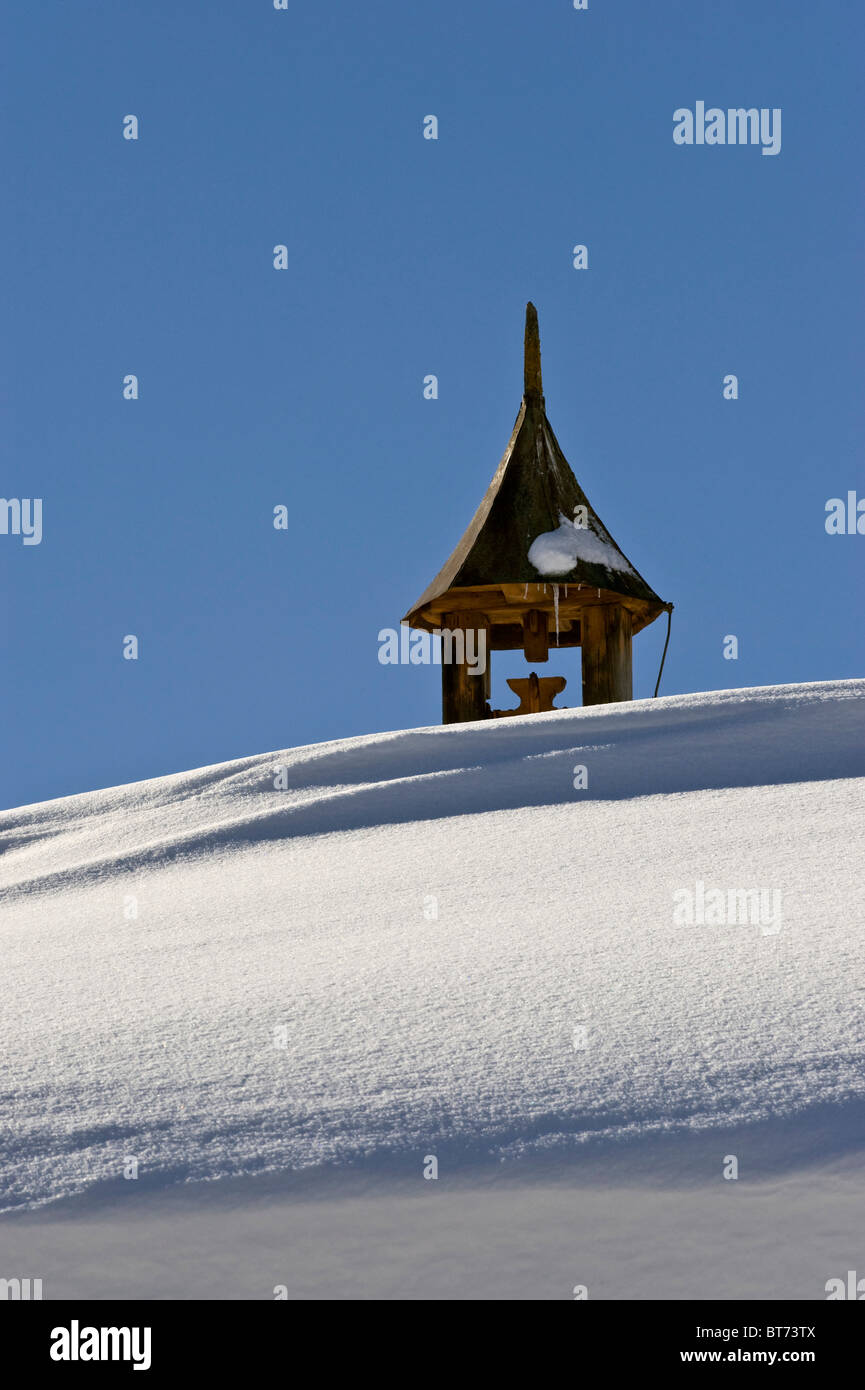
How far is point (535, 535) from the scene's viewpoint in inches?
447

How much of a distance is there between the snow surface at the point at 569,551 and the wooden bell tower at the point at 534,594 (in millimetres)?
12

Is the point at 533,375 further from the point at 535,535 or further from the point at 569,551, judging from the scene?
the point at 569,551

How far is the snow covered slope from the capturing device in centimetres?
189

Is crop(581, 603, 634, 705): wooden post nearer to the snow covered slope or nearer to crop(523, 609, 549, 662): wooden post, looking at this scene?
crop(523, 609, 549, 662): wooden post

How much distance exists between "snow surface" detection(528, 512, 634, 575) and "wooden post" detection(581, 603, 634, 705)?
424 mm

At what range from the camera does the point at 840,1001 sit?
2.22 meters

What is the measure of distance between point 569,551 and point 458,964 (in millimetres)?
8621

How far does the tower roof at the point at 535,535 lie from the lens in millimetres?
10830

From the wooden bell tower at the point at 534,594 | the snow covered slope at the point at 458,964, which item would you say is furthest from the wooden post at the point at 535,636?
the snow covered slope at the point at 458,964

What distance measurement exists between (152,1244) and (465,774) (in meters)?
3.15

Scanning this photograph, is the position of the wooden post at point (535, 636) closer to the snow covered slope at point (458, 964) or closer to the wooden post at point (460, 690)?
the wooden post at point (460, 690)

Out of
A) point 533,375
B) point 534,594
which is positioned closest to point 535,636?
point 534,594
